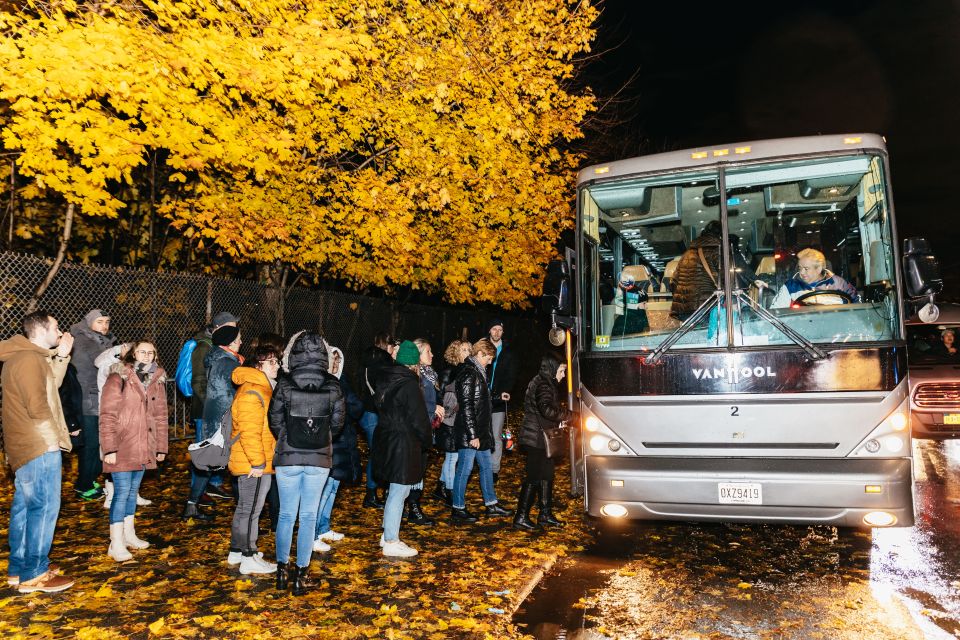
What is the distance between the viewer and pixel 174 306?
11.4m

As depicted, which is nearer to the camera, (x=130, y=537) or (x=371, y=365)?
(x=130, y=537)

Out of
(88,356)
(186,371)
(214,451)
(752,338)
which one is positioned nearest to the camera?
(752,338)

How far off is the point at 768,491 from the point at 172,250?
46.3 ft

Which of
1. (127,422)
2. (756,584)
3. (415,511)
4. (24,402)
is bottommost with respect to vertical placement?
(756,584)

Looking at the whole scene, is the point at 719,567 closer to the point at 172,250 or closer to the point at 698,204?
the point at 698,204

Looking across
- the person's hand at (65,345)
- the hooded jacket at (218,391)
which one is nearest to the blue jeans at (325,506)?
the hooded jacket at (218,391)

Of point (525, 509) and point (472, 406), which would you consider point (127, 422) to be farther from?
point (525, 509)

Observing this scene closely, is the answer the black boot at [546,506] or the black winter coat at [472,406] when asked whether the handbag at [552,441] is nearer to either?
the black boot at [546,506]

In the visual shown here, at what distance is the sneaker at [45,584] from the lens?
5465 mm

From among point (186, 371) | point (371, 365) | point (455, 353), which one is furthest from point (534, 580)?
point (186, 371)

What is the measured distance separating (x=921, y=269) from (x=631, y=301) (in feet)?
7.09

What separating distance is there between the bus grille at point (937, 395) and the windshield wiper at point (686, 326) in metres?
7.56

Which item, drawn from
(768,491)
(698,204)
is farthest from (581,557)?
(698,204)

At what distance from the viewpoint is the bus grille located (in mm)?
11641
